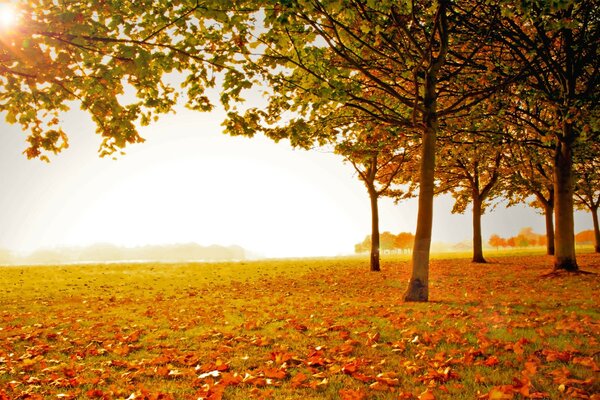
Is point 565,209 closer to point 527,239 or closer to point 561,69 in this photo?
point 561,69

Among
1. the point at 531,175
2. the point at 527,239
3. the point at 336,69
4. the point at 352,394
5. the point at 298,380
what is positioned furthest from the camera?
the point at 527,239

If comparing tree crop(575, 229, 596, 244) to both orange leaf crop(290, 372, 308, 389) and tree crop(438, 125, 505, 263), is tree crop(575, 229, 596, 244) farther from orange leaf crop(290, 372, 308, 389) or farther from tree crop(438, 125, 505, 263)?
orange leaf crop(290, 372, 308, 389)

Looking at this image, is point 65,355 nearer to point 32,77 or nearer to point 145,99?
point 32,77

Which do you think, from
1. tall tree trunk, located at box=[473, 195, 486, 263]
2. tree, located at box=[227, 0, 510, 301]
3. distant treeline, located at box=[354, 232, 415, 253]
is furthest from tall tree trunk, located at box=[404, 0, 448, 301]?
distant treeline, located at box=[354, 232, 415, 253]

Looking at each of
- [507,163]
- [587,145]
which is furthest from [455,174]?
[587,145]

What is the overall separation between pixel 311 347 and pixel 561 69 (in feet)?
49.1

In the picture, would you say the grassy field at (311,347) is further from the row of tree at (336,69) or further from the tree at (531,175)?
the tree at (531,175)

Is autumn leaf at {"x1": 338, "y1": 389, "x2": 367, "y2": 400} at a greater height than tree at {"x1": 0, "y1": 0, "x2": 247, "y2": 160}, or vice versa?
tree at {"x1": 0, "y1": 0, "x2": 247, "y2": 160}

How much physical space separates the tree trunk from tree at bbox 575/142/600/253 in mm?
3700

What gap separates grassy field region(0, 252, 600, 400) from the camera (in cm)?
512

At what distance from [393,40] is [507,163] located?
15469 mm

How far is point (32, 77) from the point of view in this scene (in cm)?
796

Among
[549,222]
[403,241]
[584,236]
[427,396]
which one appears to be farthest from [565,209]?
[584,236]

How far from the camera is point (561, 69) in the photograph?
15.6 m
